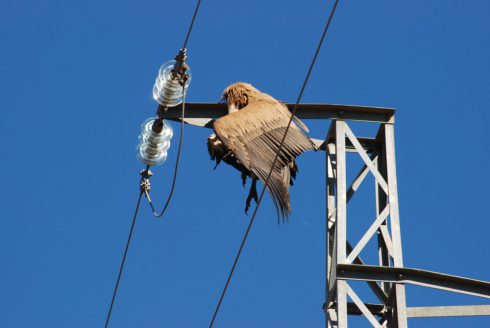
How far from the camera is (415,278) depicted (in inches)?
360

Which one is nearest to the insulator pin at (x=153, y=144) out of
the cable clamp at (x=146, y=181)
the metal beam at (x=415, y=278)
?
the cable clamp at (x=146, y=181)

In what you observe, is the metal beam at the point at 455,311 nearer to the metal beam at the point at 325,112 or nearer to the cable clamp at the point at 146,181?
the metal beam at the point at 325,112

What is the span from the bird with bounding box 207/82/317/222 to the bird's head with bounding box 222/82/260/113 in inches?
10.5

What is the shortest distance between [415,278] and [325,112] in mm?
2109

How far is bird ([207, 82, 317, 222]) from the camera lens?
33.1 ft

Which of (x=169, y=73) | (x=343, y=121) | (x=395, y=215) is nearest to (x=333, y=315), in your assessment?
(x=395, y=215)

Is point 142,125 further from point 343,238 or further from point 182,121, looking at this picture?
point 343,238

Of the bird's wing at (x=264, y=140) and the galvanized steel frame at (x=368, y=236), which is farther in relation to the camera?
the bird's wing at (x=264, y=140)

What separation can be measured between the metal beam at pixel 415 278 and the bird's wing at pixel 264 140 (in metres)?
1.03

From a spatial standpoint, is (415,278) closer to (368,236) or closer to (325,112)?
(368,236)

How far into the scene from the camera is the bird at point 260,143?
33.1 feet

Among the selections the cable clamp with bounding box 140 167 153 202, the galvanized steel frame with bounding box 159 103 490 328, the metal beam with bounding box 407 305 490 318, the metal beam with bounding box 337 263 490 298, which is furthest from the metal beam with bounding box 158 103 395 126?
the metal beam with bounding box 407 305 490 318

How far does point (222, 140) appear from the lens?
34.0 ft

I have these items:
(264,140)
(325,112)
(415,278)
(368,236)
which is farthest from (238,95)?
(415,278)
